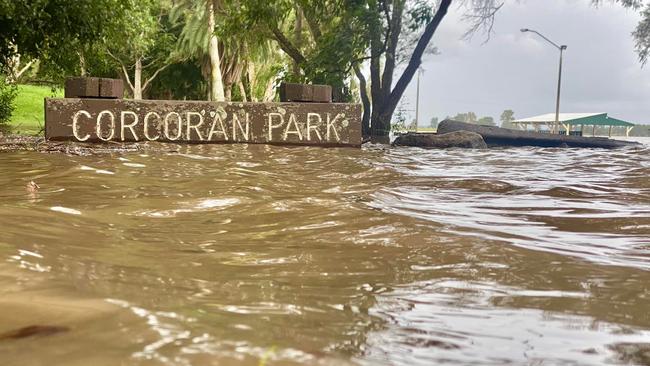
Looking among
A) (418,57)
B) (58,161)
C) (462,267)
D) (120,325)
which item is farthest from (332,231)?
(418,57)

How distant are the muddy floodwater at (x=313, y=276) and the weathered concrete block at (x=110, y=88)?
512 centimetres

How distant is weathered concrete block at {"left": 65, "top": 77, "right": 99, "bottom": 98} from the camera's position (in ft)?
29.9

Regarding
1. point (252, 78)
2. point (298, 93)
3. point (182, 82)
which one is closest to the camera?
point (298, 93)

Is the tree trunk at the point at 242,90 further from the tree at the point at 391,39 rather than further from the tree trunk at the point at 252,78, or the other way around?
the tree at the point at 391,39

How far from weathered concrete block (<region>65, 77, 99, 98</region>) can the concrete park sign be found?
0.13 meters

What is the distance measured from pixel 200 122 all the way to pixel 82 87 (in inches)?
77.0

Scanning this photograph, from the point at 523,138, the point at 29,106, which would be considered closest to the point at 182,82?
the point at 29,106

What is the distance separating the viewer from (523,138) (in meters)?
19.0

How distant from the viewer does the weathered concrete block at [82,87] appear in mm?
9109

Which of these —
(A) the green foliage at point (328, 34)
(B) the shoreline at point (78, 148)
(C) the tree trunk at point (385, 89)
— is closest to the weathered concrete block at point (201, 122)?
(B) the shoreline at point (78, 148)

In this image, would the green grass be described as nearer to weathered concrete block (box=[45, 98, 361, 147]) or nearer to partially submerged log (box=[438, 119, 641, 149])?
partially submerged log (box=[438, 119, 641, 149])

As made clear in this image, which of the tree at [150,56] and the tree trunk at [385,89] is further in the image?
the tree at [150,56]

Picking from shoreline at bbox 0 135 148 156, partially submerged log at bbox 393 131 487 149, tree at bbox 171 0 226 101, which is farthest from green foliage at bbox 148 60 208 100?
shoreline at bbox 0 135 148 156

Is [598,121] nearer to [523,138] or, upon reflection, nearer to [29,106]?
[523,138]
